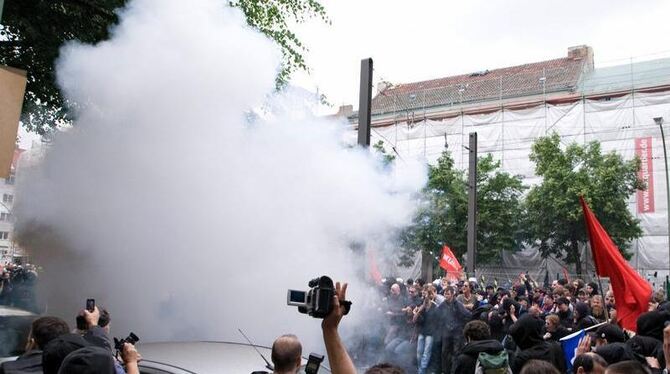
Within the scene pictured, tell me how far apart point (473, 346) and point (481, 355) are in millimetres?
250

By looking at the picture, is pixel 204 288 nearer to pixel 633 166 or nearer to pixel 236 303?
pixel 236 303

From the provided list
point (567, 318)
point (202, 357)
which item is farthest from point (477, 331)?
point (567, 318)

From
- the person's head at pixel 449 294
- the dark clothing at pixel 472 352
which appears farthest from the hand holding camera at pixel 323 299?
the person's head at pixel 449 294

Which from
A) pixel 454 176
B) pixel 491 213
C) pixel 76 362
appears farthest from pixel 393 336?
pixel 491 213

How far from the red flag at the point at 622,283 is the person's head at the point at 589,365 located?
3.27 metres

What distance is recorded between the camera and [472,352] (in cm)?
445

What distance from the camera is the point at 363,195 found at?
30.3 ft

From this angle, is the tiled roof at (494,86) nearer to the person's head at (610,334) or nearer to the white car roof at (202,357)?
the person's head at (610,334)

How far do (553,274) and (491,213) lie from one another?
6.31 metres

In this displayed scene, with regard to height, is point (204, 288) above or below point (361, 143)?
below

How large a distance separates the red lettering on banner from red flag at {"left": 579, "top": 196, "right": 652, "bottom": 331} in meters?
30.6

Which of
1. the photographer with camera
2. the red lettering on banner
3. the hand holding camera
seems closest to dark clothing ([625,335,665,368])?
the hand holding camera

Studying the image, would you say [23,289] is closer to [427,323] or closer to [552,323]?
[427,323]

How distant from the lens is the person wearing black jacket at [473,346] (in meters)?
4.33
